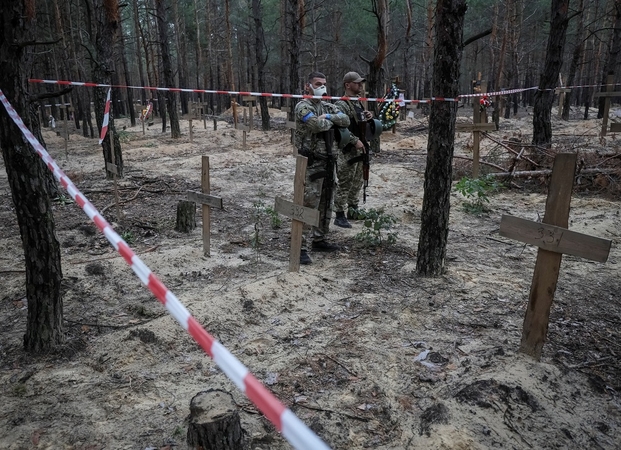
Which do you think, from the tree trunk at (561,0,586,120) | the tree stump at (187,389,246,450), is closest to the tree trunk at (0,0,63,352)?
the tree stump at (187,389,246,450)

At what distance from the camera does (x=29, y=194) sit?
3082 millimetres

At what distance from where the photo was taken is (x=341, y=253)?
18.8 ft

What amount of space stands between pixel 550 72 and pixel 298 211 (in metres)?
8.46

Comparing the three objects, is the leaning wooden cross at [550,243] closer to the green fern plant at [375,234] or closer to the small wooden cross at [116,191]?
the green fern plant at [375,234]

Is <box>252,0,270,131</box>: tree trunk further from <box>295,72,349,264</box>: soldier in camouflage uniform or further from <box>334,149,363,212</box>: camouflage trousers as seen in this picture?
<box>295,72,349,264</box>: soldier in camouflage uniform

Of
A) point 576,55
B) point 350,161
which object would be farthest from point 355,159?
point 576,55

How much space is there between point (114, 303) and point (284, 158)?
897 centimetres

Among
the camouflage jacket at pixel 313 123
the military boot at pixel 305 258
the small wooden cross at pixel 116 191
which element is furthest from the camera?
the small wooden cross at pixel 116 191

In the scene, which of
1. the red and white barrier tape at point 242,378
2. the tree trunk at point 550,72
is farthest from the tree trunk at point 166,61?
the red and white barrier tape at point 242,378

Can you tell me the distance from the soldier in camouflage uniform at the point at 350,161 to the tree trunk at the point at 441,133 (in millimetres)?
1769

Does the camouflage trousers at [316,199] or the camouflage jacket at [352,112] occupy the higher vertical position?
the camouflage jacket at [352,112]

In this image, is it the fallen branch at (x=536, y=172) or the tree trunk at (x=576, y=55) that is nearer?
the fallen branch at (x=536, y=172)

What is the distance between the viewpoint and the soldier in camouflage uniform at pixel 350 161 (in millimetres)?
Answer: 6016

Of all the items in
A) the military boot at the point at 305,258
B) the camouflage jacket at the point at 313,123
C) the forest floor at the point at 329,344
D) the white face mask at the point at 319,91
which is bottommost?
the forest floor at the point at 329,344
